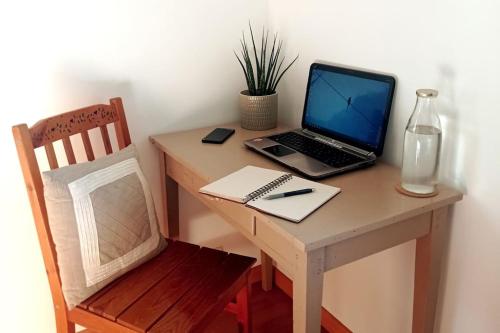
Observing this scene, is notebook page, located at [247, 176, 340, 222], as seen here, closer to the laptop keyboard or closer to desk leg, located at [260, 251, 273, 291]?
the laptop keyboard

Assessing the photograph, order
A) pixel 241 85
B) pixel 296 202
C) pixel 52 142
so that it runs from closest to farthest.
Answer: pixel 296 202, pixel 52 142, pixel 241 85

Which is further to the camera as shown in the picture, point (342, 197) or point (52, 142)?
point (52, 142)

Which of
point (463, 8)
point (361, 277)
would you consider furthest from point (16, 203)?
point (463, 8)

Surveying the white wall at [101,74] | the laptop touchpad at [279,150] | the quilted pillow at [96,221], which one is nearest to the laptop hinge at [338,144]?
the laptop touchpad at [279,150]

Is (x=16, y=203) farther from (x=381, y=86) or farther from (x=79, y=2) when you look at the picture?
(x=381, y=86)

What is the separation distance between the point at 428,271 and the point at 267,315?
37.5 inches

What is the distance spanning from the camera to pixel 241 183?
4.68ft

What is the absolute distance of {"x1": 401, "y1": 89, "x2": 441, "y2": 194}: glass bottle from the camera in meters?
1.30

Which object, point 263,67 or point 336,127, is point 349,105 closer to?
point 336,127

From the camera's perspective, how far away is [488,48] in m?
1.19

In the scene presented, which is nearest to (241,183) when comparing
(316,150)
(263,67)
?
(316,150)

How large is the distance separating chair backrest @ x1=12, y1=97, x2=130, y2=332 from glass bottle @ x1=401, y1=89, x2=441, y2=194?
97 centimetres

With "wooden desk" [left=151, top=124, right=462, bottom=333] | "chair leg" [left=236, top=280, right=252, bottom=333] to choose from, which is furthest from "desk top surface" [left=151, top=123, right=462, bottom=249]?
"chair leg" [left=236, top=280, right=252, bottom=333]

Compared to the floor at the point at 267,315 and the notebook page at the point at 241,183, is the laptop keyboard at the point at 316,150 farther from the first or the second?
the floor at the point at 267,315
